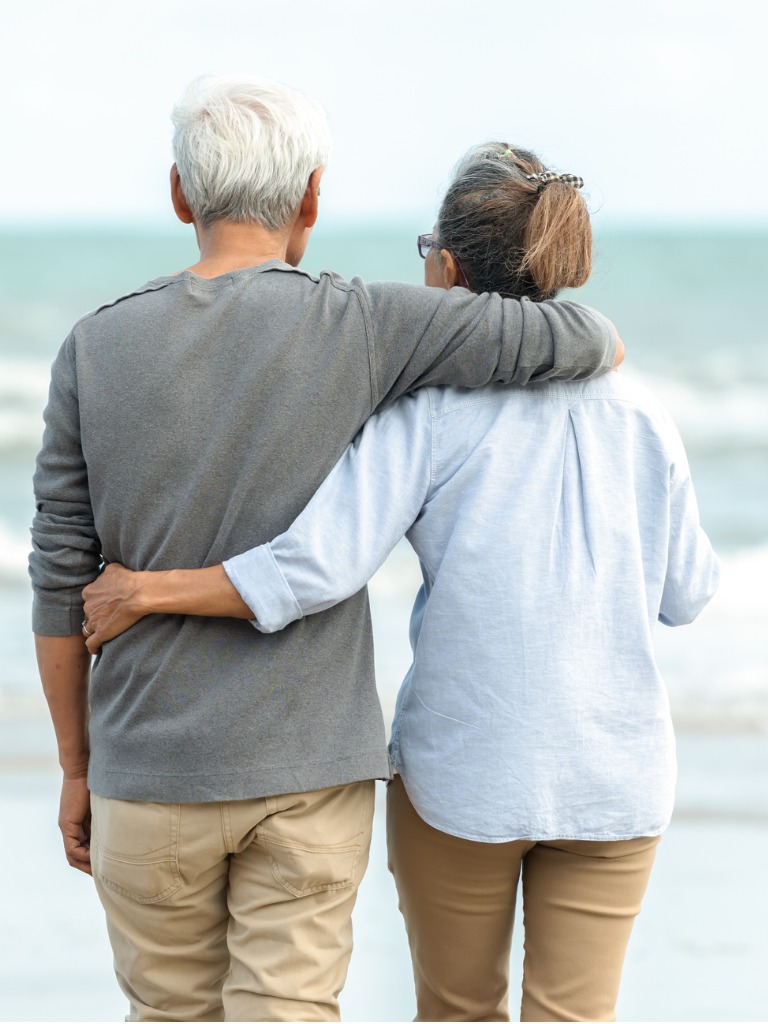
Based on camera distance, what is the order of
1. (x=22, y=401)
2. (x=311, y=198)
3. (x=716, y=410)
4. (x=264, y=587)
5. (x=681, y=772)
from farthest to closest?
(x=716, y=410)
(x=22, y=401)
(x=681, y=772)
(x=311, y=198)
(x=264, y=587)

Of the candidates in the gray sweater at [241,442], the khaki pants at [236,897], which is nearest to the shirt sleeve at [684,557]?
the gray sweater at [241,442]

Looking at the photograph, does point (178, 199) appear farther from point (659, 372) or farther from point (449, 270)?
point (659, 372)

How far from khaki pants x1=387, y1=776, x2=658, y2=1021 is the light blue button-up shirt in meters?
0.08

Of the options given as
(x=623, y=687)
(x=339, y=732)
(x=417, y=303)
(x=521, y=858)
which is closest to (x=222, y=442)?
(x=417, y=303)

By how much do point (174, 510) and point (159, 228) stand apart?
60.9 ft

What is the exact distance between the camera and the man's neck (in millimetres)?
1506

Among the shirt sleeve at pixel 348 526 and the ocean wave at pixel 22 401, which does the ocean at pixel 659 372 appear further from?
the shirt sleeve at pixel 348 526

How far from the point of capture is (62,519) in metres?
1.56

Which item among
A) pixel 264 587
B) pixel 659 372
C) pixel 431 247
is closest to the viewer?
pixel 264 587

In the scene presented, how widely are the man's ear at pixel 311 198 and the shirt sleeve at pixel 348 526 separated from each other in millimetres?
290

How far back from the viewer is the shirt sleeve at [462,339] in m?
1.44

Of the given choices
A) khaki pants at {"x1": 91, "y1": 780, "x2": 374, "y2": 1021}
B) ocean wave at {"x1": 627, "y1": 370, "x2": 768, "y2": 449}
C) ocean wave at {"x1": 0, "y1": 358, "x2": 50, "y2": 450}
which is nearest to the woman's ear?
khaki pants at {"x1": 91, "y1": 780, "x2": 374, "y2": 1021}

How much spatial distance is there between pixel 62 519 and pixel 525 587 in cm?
63

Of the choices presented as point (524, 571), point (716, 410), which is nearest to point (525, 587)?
point (524, 571)
